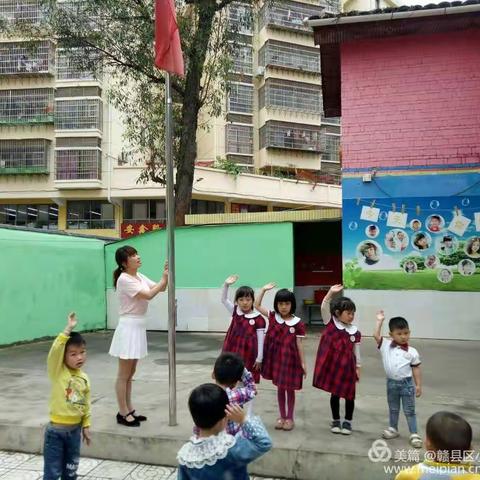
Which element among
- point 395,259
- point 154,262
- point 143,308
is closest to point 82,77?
point 154,262

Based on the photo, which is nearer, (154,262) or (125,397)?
(125,397)

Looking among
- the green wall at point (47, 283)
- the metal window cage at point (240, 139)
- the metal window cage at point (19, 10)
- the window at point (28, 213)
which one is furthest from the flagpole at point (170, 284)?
the metal window cage at point (19, 10)

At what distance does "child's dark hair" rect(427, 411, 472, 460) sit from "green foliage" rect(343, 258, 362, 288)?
24.8 ft

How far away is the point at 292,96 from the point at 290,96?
0.12 meters

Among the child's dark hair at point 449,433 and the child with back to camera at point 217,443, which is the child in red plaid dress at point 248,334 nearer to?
the child with back to camera at point 217,443

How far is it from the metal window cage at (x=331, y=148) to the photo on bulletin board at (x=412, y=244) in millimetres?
21789

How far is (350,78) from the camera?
9.85 metres

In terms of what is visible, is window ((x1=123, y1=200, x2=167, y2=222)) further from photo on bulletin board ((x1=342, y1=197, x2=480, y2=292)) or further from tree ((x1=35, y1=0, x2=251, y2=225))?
photo on bulletin board ((x1=342, y1=197, x2=480, y2=292))

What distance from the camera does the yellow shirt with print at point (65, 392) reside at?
10.6 ft

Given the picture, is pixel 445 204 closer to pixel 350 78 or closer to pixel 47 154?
pixel 350 78

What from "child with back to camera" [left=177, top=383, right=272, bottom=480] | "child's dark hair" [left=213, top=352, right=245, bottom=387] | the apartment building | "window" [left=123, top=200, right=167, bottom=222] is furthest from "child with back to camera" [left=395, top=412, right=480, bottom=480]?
"window" [left=123, top=200, right=167, bottom=222]

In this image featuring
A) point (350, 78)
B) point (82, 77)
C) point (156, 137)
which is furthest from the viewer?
point (82, 77)

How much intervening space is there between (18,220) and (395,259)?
23.0 m

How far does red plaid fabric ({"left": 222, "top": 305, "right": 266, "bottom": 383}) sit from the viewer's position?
15.1 feet
